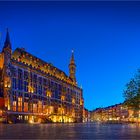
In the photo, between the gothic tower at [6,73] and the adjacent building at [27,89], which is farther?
the adjacent building at [27,89]

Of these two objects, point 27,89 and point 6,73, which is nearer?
point 6,73

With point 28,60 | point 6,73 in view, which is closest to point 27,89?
point 28,60

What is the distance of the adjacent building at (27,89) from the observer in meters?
127

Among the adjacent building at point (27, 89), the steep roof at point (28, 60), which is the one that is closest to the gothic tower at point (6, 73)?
the adjacent building at point (27, 89)

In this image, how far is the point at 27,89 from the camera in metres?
144

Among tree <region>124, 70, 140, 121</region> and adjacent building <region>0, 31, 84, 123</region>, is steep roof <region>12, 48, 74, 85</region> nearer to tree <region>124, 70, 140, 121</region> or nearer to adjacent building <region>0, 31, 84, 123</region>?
adjacent building <region>0, 31, 84, 123</region>

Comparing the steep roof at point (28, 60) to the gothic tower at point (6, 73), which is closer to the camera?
the gothic tower at point (6, 73)

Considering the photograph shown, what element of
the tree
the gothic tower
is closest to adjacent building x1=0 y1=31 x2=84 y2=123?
the gothic tower

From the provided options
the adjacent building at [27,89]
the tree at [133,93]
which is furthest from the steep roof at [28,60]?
the tree at [133,93]

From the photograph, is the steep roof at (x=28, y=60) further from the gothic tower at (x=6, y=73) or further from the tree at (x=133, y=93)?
the tree at (x=133, y=93)

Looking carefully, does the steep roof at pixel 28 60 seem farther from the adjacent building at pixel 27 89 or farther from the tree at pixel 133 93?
the tree at pixel 133 93

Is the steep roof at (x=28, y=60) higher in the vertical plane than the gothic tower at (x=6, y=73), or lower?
higher

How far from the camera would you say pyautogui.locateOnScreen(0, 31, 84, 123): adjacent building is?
5007 inches

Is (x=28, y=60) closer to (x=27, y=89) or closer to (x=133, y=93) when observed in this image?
(x=27, y=89)
